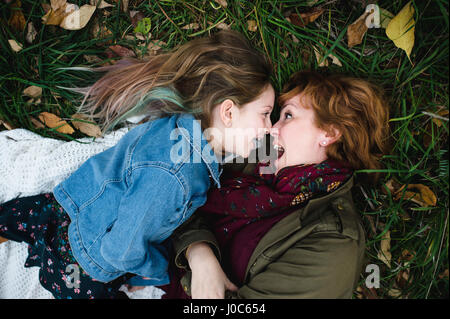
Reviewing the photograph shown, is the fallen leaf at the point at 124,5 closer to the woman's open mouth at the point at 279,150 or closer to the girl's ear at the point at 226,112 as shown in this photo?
the girl's ear at the point at 226,112

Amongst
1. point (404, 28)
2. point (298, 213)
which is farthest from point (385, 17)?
point (298, 213)

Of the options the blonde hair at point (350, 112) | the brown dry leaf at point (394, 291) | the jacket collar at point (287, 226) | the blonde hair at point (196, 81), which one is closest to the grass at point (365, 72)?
the brown dry leaf at point (394, 291)

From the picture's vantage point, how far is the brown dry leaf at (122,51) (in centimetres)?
207

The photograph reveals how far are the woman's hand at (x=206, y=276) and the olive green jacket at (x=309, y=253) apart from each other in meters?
0.06

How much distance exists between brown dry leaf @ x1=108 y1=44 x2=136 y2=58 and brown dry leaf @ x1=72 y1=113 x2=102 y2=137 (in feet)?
1.62

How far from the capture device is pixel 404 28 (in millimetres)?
1707

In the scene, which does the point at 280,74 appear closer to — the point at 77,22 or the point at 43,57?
the point at 77,22

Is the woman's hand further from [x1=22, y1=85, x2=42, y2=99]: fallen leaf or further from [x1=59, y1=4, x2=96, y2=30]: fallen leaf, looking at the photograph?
[x1=59, y1=4, x2=96, y2=30]: fallen leaf

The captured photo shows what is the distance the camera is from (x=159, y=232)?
1548 mm

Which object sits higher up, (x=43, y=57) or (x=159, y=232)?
(x=43, y=57)
